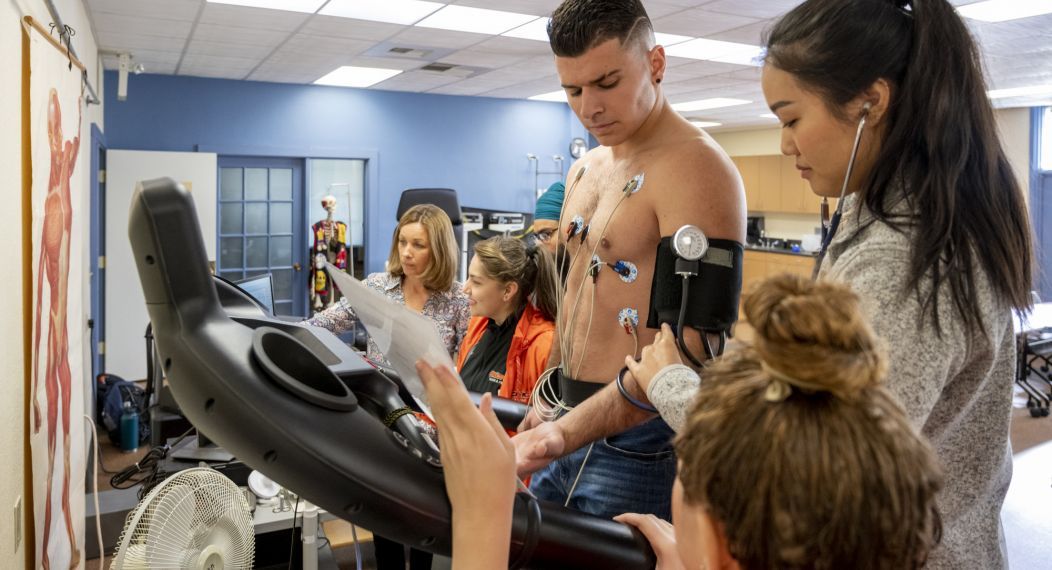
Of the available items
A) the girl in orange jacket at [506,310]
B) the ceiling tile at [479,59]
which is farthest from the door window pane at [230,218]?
the girl in orange jacket at [506,310]

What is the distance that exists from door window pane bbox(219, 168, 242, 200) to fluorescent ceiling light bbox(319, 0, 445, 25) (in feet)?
10.9

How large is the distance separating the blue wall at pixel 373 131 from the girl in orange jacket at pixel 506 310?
550cm

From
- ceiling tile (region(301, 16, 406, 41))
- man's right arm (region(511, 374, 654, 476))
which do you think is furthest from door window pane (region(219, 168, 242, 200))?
man's right arm (region(511, 374, 654, 476))

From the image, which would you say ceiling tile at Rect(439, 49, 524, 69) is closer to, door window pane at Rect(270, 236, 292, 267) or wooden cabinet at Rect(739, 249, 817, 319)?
door window pane at Rect(270, 236, 292, 267)

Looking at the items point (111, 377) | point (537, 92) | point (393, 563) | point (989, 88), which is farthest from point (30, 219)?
point (537, 92)

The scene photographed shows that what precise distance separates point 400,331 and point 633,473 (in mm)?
926

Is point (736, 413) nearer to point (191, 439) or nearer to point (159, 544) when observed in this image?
point (159, 544)

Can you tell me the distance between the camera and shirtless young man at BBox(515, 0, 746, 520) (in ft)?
4.72

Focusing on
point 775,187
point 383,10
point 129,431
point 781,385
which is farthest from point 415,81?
point 781,385

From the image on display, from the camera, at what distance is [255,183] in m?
7.99

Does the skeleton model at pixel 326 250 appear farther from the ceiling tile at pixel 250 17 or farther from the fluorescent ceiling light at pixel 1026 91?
the fluorescent ceiling light at pixel 1026 91

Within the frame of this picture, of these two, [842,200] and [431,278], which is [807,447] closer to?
[842,200]

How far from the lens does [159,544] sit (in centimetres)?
162

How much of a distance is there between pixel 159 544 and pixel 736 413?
1.41 metres
